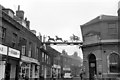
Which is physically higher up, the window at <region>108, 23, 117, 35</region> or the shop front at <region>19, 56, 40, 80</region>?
the window at <region>108, 23, 117, 35</region>

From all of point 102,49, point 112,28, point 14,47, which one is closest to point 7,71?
point 14,47

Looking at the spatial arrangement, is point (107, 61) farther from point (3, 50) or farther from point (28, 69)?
point (3, 50)

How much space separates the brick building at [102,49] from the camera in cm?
2083

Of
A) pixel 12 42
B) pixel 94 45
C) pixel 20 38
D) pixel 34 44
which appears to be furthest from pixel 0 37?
pixel 94 45

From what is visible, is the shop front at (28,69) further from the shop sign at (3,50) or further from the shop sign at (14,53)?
the shop sign at (3,50)

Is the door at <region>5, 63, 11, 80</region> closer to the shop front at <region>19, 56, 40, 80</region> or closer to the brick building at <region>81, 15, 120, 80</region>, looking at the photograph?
the shop front at <region>19, 56, 40, 80</region>

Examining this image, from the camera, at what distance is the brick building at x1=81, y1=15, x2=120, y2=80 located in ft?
68.3

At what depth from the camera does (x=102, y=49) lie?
21297mm

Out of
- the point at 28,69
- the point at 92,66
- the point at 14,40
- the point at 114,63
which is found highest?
the point at 14,40

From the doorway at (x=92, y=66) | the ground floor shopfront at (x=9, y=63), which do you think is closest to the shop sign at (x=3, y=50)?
the ground floor shopfront at (x=9, y=63)

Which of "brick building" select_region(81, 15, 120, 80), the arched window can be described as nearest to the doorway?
"brick building" select_region(81, 15, 120, 80)

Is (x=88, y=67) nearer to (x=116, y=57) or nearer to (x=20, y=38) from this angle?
(x=116, y=57)

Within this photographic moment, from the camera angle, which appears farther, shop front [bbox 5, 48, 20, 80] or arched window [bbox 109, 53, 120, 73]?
arched window [bbox 109, 53, 120, 73]

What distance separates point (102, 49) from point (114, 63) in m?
2.26
